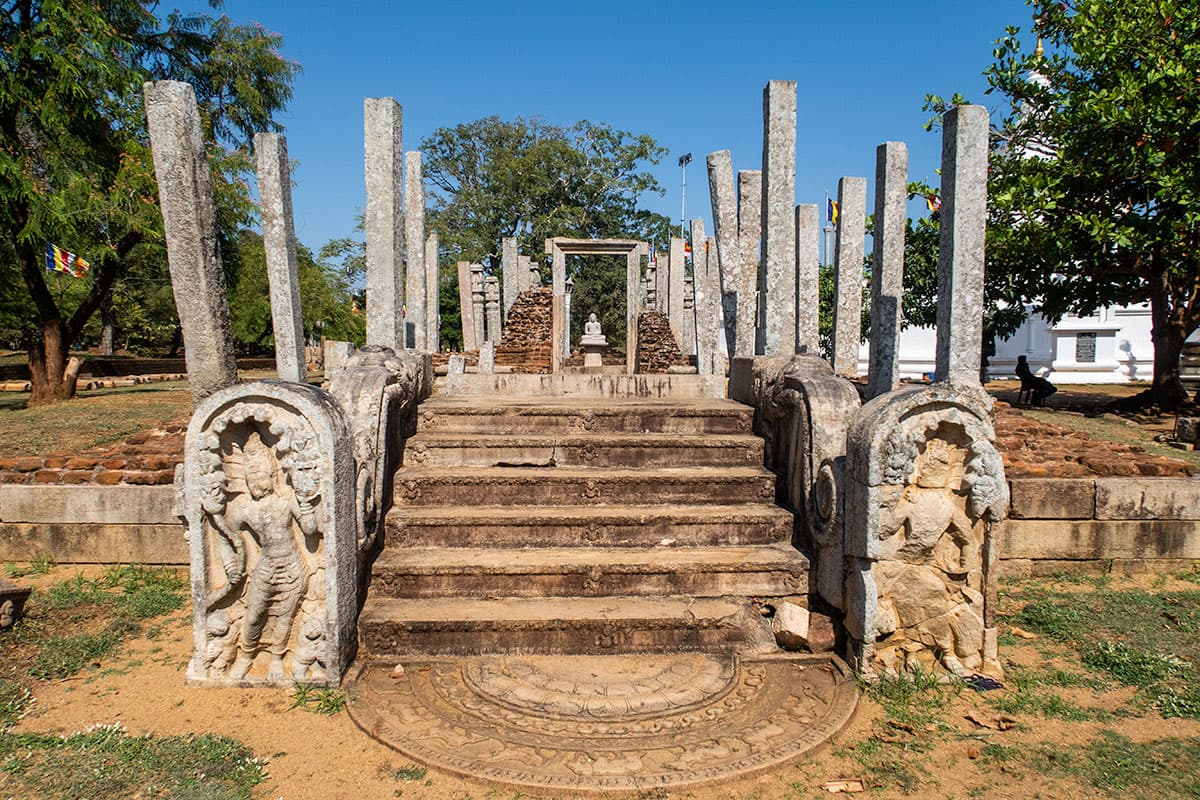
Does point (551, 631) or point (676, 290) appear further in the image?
point (676, 290)

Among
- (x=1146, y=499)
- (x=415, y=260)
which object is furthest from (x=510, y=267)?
(x=1146, y=499)

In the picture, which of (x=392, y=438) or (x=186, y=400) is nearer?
(x=392, y=438)

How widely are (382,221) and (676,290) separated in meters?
12.4

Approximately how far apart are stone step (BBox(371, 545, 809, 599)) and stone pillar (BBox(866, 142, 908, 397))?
345 centimetres

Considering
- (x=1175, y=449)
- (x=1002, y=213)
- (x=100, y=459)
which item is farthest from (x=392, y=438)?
(x=1002, y=213)

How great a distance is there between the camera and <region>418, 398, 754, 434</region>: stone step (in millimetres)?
5410

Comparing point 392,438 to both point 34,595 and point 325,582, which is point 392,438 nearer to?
point 325,582

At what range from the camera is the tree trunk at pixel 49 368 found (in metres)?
14.2

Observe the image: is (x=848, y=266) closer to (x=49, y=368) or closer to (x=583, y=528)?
(x=583, y=528)

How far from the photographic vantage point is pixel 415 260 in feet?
30.5

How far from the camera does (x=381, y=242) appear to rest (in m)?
6.49

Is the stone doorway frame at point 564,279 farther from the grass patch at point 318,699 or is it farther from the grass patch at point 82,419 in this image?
the grass patch at point 318,699

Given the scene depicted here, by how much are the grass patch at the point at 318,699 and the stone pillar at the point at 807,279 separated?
520cm

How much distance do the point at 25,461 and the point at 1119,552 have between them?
8.54m
